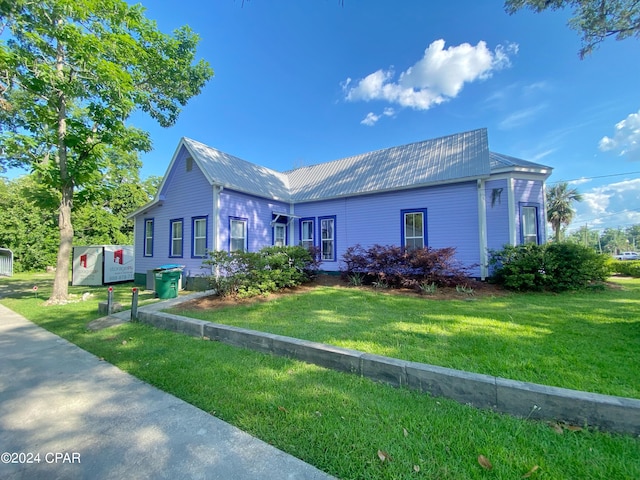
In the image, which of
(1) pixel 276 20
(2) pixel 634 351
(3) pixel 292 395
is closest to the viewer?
(3) pixel 292 395

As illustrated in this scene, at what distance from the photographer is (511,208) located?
9695mm

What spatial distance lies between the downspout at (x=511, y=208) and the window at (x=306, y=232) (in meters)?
8.14

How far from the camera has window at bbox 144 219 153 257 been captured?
13.7 metres

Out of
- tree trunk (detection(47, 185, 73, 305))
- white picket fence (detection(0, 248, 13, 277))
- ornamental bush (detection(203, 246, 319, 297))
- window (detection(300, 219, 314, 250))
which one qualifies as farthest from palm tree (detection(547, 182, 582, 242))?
white picket fence (detection(0, 248, 13, 277))

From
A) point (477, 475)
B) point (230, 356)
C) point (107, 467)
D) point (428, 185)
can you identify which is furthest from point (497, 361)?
point (428, 185)

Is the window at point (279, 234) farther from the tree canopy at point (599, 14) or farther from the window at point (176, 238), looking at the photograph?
the tree canopy at point (599, 14)

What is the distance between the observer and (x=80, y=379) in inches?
143

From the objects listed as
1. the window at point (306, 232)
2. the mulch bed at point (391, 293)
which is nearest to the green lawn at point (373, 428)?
the mulch bed at point (391, 293)

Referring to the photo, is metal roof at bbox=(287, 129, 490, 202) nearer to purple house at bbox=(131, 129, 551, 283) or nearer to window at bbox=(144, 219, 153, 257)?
purple house at bbox=(131, 129, 551, 283)

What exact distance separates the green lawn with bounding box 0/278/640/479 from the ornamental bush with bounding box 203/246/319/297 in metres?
4.30

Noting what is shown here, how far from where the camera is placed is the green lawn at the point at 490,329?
10.6 feet

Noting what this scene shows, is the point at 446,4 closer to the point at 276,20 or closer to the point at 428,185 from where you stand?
the point at 428,185

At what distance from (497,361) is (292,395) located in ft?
8.31

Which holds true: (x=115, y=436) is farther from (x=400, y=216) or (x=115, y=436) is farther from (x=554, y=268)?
(x=400, y=216)
